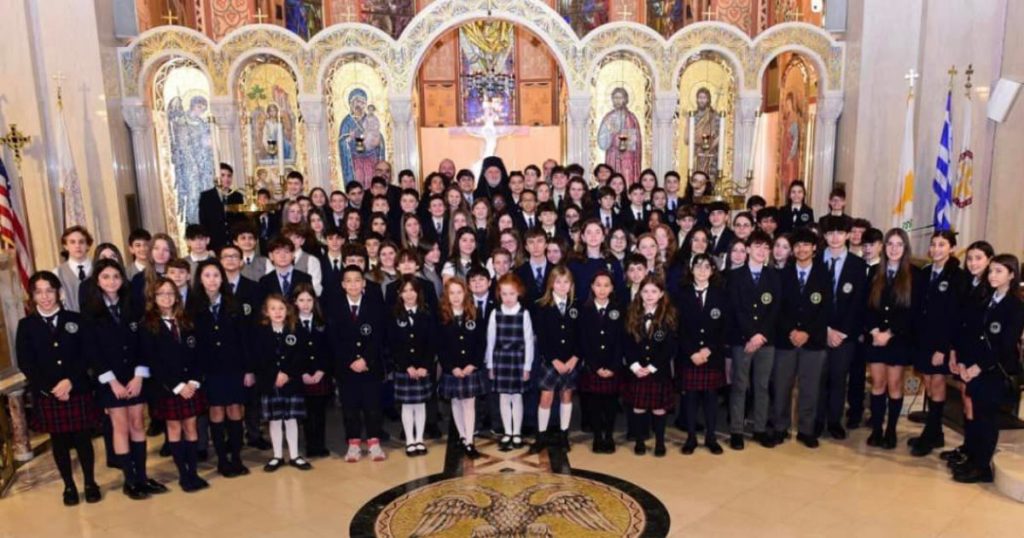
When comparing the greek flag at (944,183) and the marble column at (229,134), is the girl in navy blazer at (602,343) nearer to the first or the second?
the greek flag at (944,183)

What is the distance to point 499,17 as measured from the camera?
10.4 metres

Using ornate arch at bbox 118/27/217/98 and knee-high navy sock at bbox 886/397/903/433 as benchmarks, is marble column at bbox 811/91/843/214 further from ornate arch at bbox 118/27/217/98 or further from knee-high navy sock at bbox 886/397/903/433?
ornate arch at bbox 118/27/217/98

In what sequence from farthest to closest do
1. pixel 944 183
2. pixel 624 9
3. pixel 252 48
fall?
pixel 624 9, pixel 252 48, pixel 944 183

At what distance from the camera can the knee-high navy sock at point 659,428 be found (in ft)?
18.7

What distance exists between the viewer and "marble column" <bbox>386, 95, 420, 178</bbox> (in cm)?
1066

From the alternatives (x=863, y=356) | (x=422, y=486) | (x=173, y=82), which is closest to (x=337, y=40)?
(x=173, y=82)

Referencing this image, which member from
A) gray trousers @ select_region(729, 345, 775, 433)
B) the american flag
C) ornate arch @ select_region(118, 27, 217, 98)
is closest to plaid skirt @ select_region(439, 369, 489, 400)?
gray trousers @ select_region(729, 345, 775, 433)

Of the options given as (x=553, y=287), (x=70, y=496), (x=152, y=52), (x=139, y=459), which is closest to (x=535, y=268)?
(x=553, y=287)

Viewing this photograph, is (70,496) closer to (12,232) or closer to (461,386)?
(461,386)

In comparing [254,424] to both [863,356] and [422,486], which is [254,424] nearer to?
[422,486]

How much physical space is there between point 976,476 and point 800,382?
4.28 feet

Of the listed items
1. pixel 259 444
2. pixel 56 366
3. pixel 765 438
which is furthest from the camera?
pixel 259 444

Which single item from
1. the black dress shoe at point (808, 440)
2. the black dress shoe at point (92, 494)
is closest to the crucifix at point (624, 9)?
the black dress shoe at point (808, 440)

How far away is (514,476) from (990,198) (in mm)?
5881
